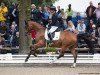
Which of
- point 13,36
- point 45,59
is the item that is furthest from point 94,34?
point 13,36

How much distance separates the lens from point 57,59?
20.3 meters

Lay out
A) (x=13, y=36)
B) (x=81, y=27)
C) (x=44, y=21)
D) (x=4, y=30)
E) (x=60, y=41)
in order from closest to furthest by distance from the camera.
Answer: (x=60, y=41), (x=13, y=36), (x=81, y=27), (x=4, y=30), (x=44, y=21)

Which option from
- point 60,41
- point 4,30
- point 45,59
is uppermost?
point 4,30

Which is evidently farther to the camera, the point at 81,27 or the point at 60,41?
the point at 81,27

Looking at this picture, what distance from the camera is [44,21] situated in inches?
958

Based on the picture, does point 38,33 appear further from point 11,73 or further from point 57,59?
point 11,73

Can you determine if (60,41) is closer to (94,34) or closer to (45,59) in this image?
(45,59)

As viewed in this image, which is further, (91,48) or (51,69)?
(91,48)

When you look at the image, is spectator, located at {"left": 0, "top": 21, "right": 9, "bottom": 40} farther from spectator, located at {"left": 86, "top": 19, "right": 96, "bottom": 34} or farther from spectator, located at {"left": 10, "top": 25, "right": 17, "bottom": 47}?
spectator, located at {"left": 86, "top": 19, "right": 96, "bottom": 34}

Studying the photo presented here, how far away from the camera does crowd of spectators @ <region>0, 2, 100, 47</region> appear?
23500 millimetres

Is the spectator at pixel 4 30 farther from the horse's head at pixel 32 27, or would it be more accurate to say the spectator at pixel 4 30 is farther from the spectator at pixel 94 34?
the spectator at pixel 94 34

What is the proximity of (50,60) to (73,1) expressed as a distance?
11641mm

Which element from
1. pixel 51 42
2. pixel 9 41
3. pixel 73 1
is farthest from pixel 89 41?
pixel 73 1

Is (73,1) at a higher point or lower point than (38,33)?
higher
